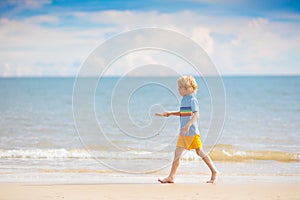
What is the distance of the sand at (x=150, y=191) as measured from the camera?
6.04 meters

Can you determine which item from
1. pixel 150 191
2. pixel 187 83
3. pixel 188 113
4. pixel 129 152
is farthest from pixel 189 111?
pixel 129 152

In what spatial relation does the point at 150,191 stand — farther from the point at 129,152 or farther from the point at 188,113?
the point at 129,152

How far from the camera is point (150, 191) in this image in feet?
20.9

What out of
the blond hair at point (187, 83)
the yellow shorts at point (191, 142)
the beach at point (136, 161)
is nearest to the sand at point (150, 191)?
the beach at point (136, 161)

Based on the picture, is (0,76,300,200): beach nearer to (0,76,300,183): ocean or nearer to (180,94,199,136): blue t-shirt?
(0,76,300,183): ocean

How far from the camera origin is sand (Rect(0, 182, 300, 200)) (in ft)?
19.8

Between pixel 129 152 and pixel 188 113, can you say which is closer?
pixel 188 113

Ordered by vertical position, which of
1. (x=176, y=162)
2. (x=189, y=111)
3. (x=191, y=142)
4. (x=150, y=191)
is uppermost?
(x=189, y=111)

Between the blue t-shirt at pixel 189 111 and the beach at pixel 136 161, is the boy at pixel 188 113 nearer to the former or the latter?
the blue t-shirt at pixel 189 111

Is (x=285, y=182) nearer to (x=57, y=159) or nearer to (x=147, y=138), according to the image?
(x=57, y=159)

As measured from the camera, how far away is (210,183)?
22.9 ft

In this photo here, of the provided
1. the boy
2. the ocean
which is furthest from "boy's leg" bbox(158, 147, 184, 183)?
the ocean

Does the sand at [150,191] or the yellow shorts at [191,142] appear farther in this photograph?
the yellow shorts at [191,142]

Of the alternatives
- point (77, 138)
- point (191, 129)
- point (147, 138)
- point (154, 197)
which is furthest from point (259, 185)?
point (77, 138)
